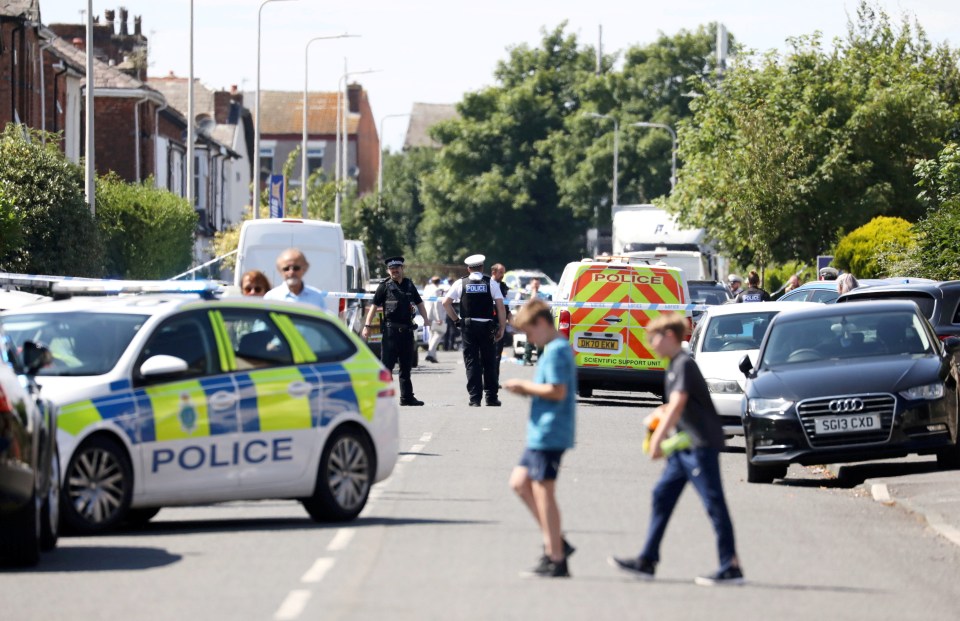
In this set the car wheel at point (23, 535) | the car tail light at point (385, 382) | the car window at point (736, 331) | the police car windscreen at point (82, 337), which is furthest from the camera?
the car window at point (736, 331)

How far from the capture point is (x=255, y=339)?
39.7ft

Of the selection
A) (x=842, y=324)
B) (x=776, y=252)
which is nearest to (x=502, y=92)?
(x=776, y=252)

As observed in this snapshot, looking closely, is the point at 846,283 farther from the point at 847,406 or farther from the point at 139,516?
the point at 139,516

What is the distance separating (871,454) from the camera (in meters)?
15.3

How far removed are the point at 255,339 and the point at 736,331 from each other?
1006cm

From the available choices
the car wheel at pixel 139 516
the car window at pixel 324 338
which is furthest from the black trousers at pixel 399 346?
the car wheel at pixel 139 516

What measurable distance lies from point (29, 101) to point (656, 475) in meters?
32.7

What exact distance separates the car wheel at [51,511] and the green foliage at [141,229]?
31.7 meters

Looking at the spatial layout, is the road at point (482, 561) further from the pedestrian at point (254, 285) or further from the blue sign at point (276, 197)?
the blue sign at point (276, 197)

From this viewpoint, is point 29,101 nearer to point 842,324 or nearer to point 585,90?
point 842,324

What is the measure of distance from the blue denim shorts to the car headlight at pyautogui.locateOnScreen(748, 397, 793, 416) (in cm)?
621

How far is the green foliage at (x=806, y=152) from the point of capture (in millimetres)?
44062

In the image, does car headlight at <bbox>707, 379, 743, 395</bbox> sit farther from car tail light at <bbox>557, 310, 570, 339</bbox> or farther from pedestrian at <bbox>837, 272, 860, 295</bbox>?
pedestrian at <bbox>837, 272, 860, 295</bbox>

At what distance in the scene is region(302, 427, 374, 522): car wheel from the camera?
12.0 m
